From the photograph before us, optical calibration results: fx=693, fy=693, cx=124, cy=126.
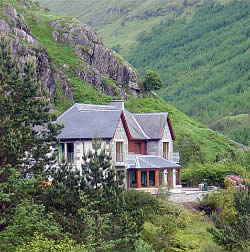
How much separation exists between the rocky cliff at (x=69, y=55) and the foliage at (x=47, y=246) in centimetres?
5726

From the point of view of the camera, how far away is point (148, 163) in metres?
66.9

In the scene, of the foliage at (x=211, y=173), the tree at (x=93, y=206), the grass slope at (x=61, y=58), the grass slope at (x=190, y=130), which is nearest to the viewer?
the tree at (x=93, y=206)

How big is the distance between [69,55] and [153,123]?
44.9 metres

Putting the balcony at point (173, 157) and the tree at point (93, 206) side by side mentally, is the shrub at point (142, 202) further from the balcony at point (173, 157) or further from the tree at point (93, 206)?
the balcony at point (173, 157)

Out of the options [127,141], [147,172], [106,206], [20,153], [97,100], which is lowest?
[106,206]

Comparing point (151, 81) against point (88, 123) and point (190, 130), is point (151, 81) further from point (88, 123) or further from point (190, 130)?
point (88, 123)

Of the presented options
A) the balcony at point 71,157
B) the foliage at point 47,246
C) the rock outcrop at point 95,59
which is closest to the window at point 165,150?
the balcony at point 71,157

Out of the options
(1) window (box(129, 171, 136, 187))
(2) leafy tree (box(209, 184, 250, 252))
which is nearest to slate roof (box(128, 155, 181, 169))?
(1) window (box(129, 171, 136, 187))

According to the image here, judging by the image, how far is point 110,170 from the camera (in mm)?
44938

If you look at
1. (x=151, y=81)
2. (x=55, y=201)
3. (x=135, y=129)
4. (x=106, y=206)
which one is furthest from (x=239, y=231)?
(x=151, y=81)

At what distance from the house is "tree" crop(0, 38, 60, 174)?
41.1ft

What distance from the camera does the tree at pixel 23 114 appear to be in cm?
4441

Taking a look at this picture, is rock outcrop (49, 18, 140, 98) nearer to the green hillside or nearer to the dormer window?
the green hillside

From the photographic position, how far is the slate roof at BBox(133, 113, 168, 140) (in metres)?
72.2
